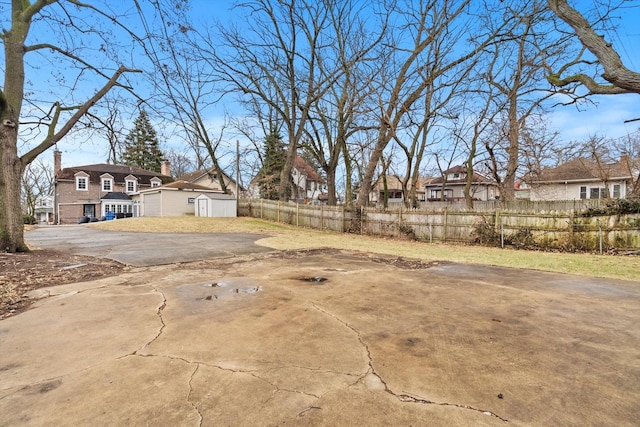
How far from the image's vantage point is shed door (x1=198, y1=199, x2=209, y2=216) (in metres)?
23.9

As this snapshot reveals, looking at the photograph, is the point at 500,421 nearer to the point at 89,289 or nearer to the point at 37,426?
the point at 37,426

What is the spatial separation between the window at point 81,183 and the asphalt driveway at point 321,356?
111ft

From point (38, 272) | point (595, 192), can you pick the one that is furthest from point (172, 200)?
point (595, 192)

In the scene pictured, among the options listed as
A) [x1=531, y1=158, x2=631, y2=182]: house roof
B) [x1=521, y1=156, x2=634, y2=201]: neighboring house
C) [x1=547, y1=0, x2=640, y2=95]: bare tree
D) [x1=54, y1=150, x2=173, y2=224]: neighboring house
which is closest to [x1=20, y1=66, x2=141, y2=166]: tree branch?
[x1=547, y1=0, x2=640, y2=95]: bare tree

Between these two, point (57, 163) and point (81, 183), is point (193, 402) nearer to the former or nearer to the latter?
point (81, 183)

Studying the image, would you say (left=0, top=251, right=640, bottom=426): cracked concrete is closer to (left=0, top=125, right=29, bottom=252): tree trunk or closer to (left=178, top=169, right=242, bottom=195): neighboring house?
(left=0, top=125, right=29, bottom=252): tree trunk

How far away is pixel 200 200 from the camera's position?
24266mm

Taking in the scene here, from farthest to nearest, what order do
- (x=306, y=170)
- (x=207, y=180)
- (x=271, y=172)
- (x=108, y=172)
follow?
(x=306, y=170) → (x=207, y=180) → (x=108, y=172) → (x=271, y=172)

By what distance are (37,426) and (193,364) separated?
93cm

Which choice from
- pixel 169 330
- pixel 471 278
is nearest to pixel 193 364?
pixel 169 330

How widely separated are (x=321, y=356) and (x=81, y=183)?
38.2m

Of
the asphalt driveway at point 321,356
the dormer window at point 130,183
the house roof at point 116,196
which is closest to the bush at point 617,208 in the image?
the asphalt driveway at point 321,356

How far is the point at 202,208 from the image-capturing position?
951 inches

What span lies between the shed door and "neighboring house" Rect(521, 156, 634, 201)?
77.5ft
